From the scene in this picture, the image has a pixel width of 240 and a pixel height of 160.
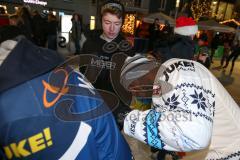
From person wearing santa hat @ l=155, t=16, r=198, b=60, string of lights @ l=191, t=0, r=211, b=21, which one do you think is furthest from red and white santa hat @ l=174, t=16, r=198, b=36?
string of lights @ l=191, t=0, r=211, b=21

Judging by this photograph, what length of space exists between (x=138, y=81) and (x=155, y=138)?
0.36 metres

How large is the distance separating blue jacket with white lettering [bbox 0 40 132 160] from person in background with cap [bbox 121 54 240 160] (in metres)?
0.25

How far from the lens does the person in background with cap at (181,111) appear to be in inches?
51.6

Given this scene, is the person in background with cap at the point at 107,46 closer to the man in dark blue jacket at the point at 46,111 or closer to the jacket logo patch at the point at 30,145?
the man in dark blue jacket at the point at 46,111

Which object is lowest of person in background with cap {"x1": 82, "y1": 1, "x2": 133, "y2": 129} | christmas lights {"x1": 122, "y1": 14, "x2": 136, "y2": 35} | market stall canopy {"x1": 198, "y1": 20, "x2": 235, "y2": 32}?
christmas lights {"x1": 122, "y1": 14, "x2": 136, "y2": 35}

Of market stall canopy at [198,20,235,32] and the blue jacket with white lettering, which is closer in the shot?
the blue jacket with white lettering

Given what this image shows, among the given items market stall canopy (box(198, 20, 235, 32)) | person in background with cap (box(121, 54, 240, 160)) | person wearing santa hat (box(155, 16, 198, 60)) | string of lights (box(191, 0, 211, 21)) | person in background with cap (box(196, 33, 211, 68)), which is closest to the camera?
person in background with cap (box(121, 54, 240, 160))

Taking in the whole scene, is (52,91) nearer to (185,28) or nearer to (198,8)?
(185,28)

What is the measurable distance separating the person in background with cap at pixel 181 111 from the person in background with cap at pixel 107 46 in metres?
0.62

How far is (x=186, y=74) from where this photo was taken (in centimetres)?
142

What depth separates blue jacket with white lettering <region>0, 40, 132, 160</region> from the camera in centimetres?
92

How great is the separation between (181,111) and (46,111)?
0.67 metres

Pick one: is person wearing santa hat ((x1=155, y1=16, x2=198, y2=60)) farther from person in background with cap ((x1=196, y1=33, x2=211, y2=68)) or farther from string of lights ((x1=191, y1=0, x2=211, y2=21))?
string of lights ((x1=191, y1=0, x2=211, y2=21))

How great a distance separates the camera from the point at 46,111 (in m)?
0.99
